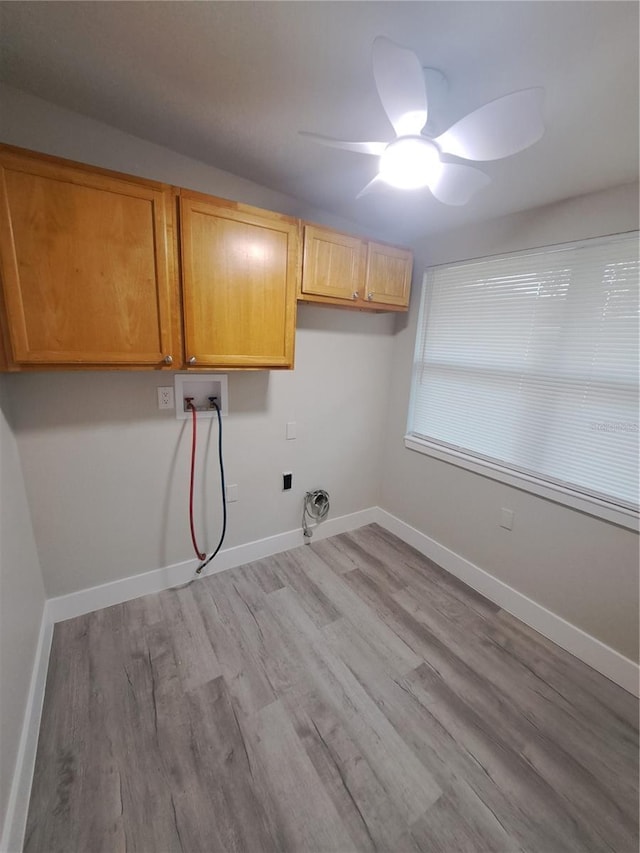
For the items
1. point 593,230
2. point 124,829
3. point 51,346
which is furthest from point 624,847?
point 51,346

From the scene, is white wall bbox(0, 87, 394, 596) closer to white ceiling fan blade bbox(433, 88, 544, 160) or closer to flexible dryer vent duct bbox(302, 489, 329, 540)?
flexible dryer vent duct bbox(302, 489, 329, 540)

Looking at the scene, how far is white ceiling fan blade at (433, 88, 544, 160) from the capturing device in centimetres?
84

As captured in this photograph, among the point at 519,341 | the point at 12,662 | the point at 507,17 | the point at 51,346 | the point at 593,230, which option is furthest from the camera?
the point at 519,341

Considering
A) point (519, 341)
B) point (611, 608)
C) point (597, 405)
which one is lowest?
point (611, 608)

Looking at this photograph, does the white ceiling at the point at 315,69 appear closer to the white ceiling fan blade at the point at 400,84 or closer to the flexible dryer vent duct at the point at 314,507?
the white ceiling fan blade at the point at 400,84

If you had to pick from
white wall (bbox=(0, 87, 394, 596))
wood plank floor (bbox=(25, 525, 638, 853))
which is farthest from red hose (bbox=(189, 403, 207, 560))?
wood plank floor (bbox=(25, 525, 638, 853))

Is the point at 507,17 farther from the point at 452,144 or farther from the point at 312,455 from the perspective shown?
the point at 312,455

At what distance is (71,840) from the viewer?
103 centimetres

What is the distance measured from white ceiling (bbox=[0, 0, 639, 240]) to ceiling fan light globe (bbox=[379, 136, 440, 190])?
24 centimetres

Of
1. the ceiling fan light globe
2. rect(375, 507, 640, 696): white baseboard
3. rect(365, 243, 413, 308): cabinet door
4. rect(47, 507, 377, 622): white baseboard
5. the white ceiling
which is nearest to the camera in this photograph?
the white ceiling

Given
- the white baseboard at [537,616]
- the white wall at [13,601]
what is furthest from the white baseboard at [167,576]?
the white baseboard at [537,616]

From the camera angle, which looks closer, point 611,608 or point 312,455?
point 611,608

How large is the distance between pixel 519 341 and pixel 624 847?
2.15m

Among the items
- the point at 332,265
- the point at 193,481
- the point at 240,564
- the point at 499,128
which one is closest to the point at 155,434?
the point at 193,481
